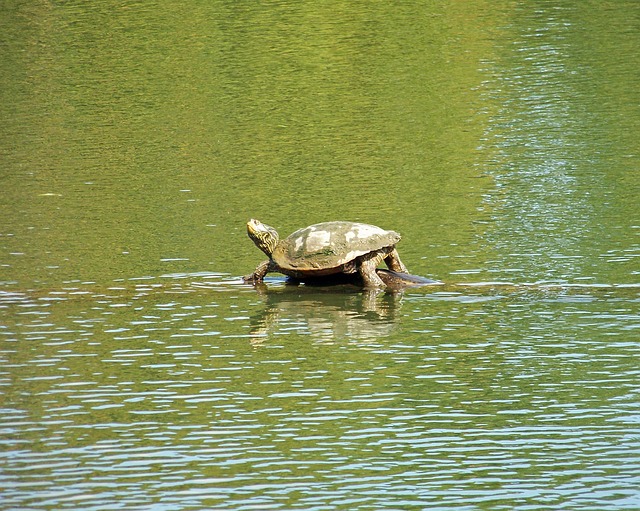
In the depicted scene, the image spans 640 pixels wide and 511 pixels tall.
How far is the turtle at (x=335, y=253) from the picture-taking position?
15547 mm

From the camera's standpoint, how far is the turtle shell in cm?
1553

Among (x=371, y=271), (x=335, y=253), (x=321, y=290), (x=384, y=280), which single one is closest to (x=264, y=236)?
(x=321, y=290)

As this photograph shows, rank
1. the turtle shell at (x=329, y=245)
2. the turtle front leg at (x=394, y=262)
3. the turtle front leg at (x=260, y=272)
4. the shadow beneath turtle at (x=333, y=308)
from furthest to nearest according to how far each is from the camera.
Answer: the turtle front leg at (x=260, y=272) → the turtle front leg at (x=394, y=262) → the turtle shell at (x=329, y=245) → the shadow beneath turtle at (x=333, y=308)

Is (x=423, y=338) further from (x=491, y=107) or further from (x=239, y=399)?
(x=491, y=107)

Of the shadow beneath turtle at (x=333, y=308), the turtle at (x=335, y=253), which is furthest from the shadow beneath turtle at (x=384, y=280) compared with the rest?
the turtle at (x=335, y=253)

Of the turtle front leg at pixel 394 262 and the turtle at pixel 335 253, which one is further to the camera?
the turtle front leg at pixel 394 262

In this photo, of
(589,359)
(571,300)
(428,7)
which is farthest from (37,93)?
(589,359)

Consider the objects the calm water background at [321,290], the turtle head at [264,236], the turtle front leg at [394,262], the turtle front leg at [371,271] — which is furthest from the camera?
the turtle head at [264,236]

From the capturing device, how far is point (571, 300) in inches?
585

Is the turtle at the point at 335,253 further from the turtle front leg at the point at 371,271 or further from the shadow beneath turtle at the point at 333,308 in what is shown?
the shadow beneath turtle at the point at 333,308

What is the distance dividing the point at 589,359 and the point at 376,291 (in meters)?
3.66

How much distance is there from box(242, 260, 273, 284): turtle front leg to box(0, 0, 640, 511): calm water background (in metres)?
0.14

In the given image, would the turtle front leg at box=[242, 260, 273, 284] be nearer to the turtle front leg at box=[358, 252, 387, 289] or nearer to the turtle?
the turtle

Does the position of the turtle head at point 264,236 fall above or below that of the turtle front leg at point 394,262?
above
